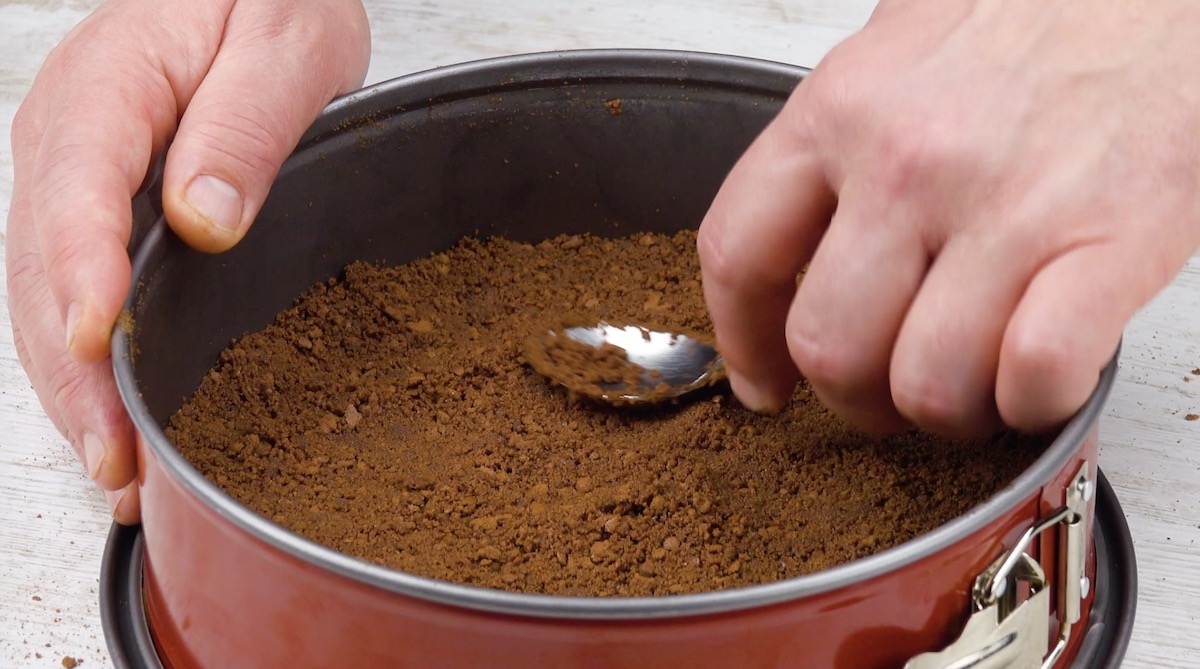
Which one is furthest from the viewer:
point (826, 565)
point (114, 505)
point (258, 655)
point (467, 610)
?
point (114, 505)

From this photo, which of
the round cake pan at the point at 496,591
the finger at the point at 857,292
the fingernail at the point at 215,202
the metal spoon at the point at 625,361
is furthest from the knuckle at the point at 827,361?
the fingernail at the point at 215,202

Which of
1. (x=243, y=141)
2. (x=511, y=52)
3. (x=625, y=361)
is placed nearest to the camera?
(x=243, y=141)

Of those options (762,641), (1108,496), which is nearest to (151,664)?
(762,641)

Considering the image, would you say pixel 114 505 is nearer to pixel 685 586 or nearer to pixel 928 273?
pixel 685 586

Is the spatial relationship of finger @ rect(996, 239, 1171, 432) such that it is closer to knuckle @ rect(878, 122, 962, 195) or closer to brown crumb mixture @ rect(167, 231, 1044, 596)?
knuckle @ rect(878, 122, 962, 195)

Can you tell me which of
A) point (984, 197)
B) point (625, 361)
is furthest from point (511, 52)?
point (984, 197)

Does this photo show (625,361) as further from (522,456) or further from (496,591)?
(496,591)
